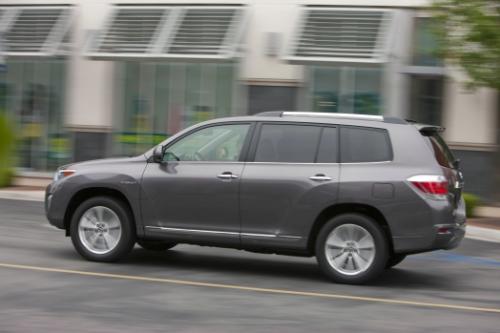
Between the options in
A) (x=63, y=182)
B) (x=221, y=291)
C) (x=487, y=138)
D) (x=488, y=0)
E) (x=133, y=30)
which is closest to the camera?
(x=221, y=291)

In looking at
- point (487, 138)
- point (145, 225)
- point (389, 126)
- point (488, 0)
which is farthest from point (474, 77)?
point (145, 225)

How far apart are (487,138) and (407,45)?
254 centimetres

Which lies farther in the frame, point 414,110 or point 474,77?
point 414,110

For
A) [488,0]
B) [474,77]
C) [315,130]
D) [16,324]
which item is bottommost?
[16,324]

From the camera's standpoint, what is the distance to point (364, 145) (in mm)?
9219

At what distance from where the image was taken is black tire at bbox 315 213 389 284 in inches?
354

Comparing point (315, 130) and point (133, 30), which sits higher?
point (133, 30)

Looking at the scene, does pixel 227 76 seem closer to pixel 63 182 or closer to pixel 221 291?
pixel 63 182

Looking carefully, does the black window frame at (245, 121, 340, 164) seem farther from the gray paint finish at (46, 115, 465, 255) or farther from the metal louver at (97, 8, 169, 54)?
the metal louver at (97, 8, 169, 54)

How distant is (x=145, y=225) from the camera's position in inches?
381

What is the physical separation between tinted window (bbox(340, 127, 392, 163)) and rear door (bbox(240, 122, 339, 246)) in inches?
4.0

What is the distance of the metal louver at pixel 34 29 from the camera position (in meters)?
20.5

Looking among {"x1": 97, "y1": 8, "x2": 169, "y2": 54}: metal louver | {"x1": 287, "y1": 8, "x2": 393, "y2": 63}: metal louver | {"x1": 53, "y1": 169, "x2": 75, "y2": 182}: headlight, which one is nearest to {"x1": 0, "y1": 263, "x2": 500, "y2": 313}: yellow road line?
{"x1": 53, "y1": 169, "x2": 75, "y2": 182}: headlight

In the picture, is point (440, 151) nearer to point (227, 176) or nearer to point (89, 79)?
point (227, 176)
